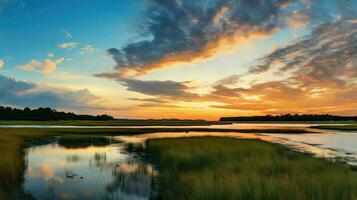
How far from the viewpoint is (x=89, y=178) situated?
1955 centimetres

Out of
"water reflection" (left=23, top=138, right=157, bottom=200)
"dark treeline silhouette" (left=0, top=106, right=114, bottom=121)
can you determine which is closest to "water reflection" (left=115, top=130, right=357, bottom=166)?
"water reflection" (left=23, top=138, right=157, bottom=200)

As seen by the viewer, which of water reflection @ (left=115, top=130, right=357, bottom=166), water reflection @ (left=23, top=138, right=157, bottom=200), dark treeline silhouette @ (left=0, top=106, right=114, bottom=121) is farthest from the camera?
dark treeline silhouette @ (left=0, top=106, right=114, bottom=121)

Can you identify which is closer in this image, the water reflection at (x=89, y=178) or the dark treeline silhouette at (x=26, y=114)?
the water reflection at (x=89, y=178)

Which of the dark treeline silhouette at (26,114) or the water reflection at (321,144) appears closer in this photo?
the water reflection at (321,144)

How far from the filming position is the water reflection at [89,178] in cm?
1560

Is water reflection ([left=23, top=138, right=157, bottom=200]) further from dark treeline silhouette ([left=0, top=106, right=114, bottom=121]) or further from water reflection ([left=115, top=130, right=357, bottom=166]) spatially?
dark treeline silhouette ([left=0, top=106, right=114, bottom=121])

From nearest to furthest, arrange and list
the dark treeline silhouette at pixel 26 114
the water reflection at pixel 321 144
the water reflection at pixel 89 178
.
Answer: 1. the water reflection at pixel 89 178
2. the water reflection at pixel 321 144
3. the dark treeline silhouette at pixel 26 114

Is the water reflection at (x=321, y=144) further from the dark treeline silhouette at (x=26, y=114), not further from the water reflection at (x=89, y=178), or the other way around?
the dark treeline silhouette at (x=26, y=114)

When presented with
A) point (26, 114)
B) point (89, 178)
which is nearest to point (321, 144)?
point (89, 178)

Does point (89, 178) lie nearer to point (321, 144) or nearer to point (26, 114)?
point (321, 144)

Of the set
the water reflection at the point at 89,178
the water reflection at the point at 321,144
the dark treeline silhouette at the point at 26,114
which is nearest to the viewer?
the water reflection at the point at 89,178

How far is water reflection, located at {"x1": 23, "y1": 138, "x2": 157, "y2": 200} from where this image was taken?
15.6m

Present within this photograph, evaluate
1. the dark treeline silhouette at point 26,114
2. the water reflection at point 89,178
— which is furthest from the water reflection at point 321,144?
the dark treeline silhouette at point 26,114

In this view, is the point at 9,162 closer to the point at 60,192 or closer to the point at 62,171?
the point at 62,171
